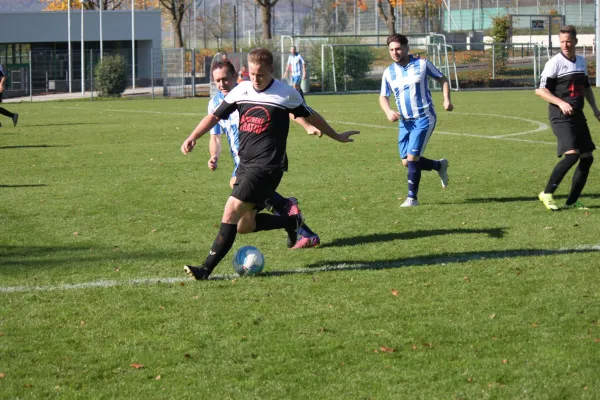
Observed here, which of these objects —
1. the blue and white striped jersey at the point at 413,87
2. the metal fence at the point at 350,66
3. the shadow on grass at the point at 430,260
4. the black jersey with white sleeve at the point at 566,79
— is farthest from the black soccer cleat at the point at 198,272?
the metal fence at the point at 350,66

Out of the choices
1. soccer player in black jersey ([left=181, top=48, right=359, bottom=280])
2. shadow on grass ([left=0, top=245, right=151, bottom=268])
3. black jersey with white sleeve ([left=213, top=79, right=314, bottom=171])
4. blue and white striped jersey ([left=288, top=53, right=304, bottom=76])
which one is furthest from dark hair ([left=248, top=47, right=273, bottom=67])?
blue and white striped jersey ([left=288, top=53, right=304, bottom=76])

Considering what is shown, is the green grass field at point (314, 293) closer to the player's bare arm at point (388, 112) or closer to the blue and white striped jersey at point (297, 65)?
the player's bare arm at point (388, 112)

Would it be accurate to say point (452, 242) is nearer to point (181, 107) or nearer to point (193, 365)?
point (193, 365)

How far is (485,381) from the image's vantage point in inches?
176

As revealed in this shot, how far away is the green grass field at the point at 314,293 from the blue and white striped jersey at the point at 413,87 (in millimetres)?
1068

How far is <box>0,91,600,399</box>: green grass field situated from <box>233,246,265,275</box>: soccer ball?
105 mm

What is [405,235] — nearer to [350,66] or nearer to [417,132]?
[417,132]

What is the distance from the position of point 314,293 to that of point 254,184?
0.96 meters

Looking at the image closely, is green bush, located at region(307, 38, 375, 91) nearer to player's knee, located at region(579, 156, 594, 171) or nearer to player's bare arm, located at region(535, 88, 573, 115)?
player's knee, located at region(579, 156, 594, 171)

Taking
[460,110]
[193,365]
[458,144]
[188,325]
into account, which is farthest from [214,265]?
[460,110]

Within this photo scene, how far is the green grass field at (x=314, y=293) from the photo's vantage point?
4.59m

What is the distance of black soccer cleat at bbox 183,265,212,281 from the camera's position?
6.70 metres

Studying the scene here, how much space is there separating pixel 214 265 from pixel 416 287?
1.52 meters

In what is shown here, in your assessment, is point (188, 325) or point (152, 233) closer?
point (188, 325)
